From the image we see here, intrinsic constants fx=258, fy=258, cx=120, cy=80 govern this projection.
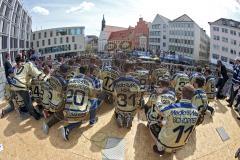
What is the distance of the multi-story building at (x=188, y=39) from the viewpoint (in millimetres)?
75562

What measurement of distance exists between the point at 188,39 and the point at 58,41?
39.8m

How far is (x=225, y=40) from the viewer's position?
220 feet

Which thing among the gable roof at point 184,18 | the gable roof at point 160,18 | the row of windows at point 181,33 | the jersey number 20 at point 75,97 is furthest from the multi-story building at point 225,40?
the jersey number 20 at point 75,97

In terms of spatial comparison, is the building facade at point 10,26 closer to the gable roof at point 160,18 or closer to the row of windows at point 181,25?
the gable roof at point 160,18

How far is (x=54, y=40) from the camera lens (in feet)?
260

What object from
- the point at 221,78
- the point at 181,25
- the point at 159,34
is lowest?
the point at 221,78

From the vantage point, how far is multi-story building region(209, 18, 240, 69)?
63612 millimetres

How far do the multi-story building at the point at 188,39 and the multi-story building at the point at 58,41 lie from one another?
29.9 metres

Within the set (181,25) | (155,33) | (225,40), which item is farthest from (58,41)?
(225,40)

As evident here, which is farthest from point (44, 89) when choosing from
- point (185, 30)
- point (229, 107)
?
point (185, 30)

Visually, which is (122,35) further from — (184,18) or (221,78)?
(221,78)

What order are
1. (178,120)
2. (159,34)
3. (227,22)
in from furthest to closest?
1. (159,34)
2. (227,22)
3. (178,120)

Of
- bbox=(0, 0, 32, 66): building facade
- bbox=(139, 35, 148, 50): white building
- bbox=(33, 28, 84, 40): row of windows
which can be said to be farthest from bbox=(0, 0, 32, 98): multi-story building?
bbox=(139, 35, 148, 50): white building

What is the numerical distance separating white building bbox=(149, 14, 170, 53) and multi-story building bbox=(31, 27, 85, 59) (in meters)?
24.7
